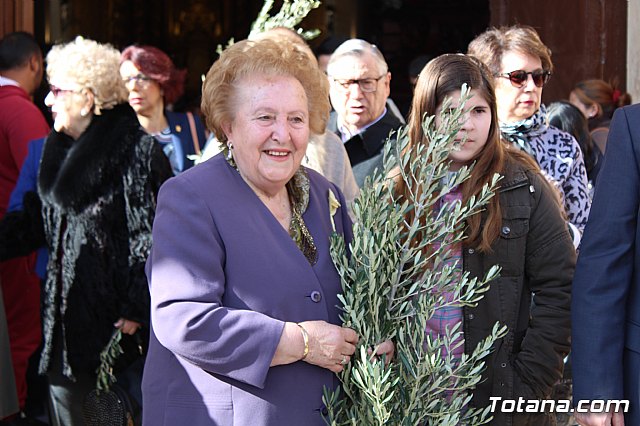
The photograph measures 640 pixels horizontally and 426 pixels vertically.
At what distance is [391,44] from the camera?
1303 centimetres

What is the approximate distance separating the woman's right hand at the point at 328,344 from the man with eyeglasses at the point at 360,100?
7.02 feet

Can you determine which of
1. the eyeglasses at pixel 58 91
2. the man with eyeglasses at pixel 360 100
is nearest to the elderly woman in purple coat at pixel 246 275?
the eyeglasses at pixel 58 91

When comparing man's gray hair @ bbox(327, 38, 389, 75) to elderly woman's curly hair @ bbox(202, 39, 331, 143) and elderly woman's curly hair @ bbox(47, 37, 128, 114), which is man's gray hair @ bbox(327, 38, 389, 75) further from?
elderly woman's curly hair @ bbox(202, 39, 331, 143)

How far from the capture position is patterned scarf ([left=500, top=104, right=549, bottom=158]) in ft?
14.1

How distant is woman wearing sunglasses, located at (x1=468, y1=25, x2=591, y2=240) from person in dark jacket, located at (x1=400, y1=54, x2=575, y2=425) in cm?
74

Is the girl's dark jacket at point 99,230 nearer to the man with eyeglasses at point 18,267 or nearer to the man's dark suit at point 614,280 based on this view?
the man with eyeglasses at point 18,267

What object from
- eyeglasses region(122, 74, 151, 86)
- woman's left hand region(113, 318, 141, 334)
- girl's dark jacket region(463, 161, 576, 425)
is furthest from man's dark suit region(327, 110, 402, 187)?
girl's dark jacket region(463, 161, 576, 425)

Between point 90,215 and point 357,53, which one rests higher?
point 357,53

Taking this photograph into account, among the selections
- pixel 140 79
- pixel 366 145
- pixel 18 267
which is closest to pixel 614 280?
pixel 366 145

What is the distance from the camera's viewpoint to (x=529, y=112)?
429cm

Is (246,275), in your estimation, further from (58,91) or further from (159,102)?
(159,102)

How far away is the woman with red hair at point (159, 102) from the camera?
18.9ft

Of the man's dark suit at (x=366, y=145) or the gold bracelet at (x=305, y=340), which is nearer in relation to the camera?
the gold bracelet at (x=305, y=340)

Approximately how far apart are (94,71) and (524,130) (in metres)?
1.83
